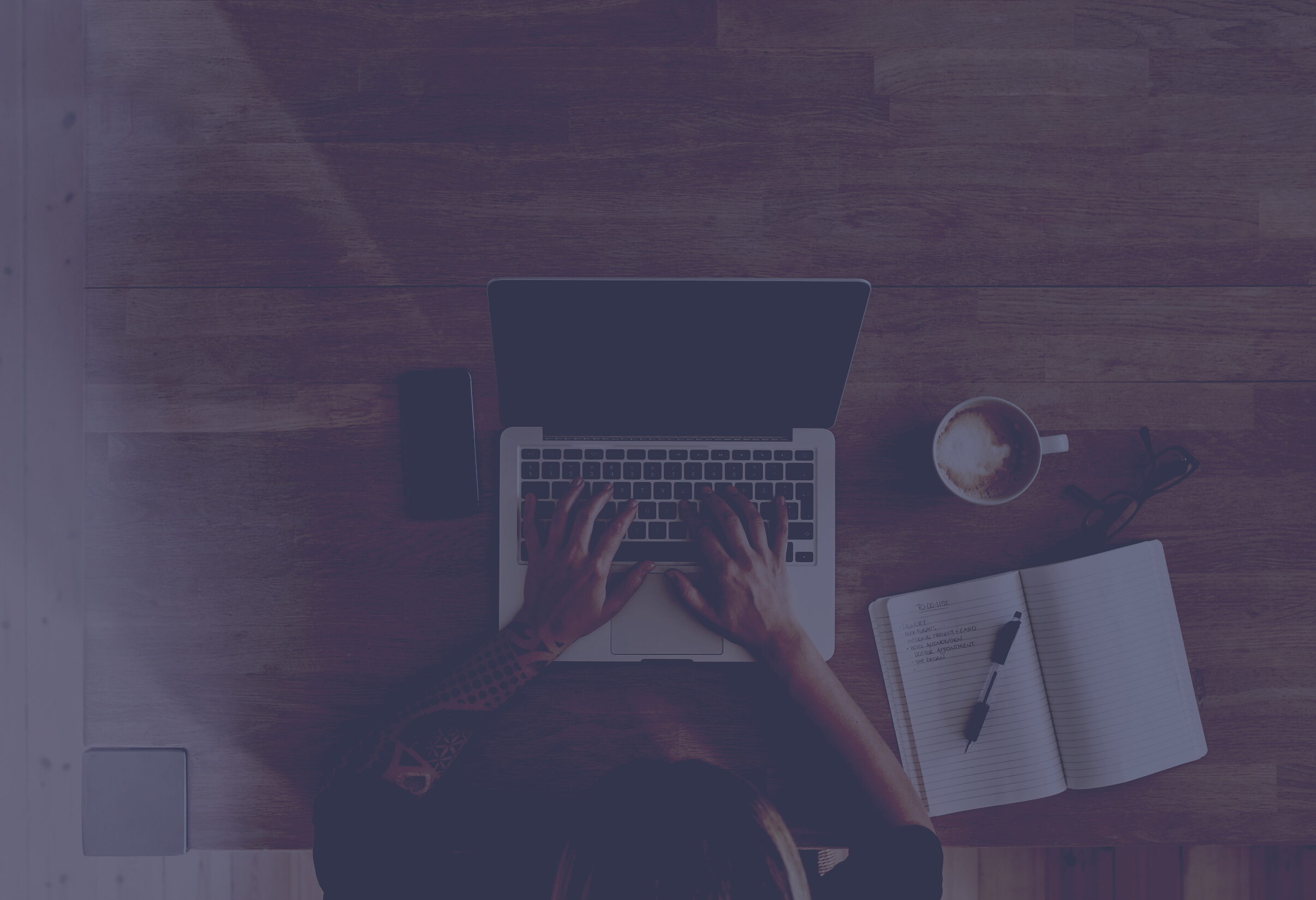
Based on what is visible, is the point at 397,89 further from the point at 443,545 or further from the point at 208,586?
the point at 208,586

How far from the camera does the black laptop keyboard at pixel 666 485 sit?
3.27 ft

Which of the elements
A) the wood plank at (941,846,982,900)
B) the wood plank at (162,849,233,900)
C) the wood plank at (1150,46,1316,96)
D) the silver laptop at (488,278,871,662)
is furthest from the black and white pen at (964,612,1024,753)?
the wood plank at (162,849,233,900)

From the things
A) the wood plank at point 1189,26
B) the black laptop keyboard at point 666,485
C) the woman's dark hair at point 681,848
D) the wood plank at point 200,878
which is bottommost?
the wood plank at point 200,878

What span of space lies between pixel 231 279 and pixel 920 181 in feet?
3.42

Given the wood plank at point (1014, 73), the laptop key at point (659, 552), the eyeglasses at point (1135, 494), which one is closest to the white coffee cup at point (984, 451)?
the eyeglasses at point (1135, 494)

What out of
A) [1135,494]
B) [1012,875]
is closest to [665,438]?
[1135,494]

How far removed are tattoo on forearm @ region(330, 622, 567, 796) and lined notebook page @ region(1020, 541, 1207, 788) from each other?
71 centimetres

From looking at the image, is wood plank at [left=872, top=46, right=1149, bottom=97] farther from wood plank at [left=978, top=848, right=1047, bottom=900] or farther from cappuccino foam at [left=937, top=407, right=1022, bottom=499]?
wood plank at [left=978, top=848, right=1047, bottom=900]

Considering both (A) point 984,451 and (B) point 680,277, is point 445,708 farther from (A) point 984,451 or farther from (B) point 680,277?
(A) point 984,451

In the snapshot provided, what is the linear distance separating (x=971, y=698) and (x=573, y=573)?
60cm

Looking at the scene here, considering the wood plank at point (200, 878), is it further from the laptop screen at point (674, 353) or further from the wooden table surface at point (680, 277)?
the laptop screen at point (674, 353)

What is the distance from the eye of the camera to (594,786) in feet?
3.33

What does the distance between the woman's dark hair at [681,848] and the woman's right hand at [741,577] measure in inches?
8.1

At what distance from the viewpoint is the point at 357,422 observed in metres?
1.04
